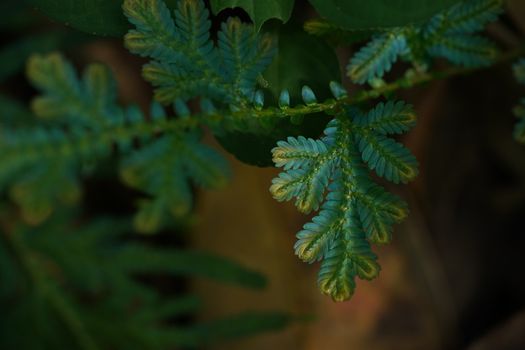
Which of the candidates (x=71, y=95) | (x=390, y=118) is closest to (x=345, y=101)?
(x=390, y=118)

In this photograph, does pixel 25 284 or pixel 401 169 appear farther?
pixel 25 284

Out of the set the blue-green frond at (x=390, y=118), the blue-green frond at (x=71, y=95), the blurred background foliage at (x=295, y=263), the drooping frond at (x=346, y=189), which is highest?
the blue-green frond at (x=71, y=95)

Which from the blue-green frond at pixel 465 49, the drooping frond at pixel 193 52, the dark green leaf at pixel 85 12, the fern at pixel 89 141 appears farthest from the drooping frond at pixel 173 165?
the blue-green frond at pixel 465 49

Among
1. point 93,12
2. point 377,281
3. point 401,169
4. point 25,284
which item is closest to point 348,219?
point 401,169

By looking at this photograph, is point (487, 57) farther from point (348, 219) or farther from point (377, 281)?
point (377, 281)

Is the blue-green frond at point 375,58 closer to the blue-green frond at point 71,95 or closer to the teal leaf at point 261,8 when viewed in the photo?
the teal leaf at point 261,8

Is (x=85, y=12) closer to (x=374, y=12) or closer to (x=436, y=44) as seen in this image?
(x=374, y=12)
